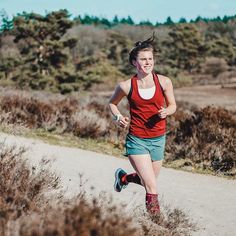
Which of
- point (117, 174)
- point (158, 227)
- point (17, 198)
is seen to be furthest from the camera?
point (117, 174)

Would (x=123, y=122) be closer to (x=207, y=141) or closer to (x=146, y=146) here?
(x=146, y=146)

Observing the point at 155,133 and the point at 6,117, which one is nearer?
the point at 155,133

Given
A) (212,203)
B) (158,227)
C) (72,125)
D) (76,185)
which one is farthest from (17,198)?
(72,125)

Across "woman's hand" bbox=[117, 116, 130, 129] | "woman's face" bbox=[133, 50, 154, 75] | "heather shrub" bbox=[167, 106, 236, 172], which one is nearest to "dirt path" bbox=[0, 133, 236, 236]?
"woman's hand" bbox=[117, 116, 130, 129]

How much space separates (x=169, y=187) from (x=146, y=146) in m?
2.51

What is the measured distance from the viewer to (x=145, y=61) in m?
5.05

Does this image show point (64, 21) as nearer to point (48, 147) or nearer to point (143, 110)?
point (48, 147)

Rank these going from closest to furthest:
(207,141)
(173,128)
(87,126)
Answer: (207,141) → (87,126) → (173,128)

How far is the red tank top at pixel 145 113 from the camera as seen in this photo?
5.07 m

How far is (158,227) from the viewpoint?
4.76m

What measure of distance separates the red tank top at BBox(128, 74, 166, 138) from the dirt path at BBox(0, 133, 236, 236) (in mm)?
666

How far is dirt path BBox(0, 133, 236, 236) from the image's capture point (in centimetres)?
584

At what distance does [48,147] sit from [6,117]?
78.1 inches

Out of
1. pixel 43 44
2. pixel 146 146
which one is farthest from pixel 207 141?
pixel 43 44
